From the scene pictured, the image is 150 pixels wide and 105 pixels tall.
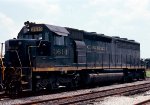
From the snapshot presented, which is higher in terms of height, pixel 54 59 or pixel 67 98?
pixel 54 59

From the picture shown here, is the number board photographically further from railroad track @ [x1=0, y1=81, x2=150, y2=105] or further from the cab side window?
railroad track @ [x1=0, y1=81, x2=150, y2=105]

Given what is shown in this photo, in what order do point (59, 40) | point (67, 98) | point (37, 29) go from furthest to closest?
point (59, 40), point (37, 29), point (67, 98)

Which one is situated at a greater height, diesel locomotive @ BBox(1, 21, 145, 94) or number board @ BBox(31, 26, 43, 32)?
number board @ BBox(31, 26, 43, 32)

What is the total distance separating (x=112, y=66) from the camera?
76.1 feet

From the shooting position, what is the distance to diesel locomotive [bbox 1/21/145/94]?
1425 centimetres

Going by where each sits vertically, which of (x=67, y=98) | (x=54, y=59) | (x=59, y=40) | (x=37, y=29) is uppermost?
(x=37, y=29)

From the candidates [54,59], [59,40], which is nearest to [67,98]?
[54,59]

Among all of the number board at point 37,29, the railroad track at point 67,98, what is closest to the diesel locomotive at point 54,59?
the number board at point 37,29

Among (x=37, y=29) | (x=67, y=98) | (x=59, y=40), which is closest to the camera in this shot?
(x=67, y=98)

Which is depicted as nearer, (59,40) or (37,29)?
(37,29)

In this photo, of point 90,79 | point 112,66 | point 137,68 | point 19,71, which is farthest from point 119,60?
point 19,71

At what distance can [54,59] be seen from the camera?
1591cm

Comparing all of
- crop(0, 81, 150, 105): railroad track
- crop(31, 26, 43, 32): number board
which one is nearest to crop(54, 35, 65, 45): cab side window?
crop(31, 26, 43, 32): number board

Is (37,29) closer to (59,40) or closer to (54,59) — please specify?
(59,40)
